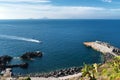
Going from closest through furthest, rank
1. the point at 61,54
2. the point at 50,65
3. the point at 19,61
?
1. the point at 50,65
2. the point at 19,61
3. the point at 61,54

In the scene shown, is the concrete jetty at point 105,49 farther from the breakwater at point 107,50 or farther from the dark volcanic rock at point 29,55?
the dark volcanic rock at point 29,55

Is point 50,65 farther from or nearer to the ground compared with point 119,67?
nearer to the ground

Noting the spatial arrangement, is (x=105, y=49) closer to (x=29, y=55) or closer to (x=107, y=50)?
(x=107, y=50)

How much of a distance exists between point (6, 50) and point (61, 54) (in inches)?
1405

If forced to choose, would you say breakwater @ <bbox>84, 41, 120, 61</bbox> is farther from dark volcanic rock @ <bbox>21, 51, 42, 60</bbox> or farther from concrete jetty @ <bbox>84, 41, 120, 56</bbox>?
dark volcanic rock @ <bbox>21, 51, 42, 60</bbox>

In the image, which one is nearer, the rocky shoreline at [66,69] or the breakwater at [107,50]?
the rocky shoreline at [66,69]

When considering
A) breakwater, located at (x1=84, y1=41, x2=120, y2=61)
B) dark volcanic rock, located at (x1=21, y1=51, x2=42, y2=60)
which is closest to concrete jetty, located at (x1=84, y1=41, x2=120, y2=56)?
breakwater, located at (x1=84, y1=41, x2=120, y2=61)

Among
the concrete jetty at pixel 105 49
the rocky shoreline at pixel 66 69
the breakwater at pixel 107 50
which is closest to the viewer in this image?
the rocky shoreline at pixel 66 69

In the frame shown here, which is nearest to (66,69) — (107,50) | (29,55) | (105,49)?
(29,55)

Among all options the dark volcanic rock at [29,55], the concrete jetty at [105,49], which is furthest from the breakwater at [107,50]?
the dark volcanic rock at [29,55]

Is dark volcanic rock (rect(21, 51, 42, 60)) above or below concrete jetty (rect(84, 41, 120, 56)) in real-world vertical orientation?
below

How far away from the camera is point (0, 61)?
123 metres

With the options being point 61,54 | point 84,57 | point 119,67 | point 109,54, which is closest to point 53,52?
point 61,54

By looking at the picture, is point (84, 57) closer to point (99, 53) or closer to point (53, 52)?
point (99, 53)
